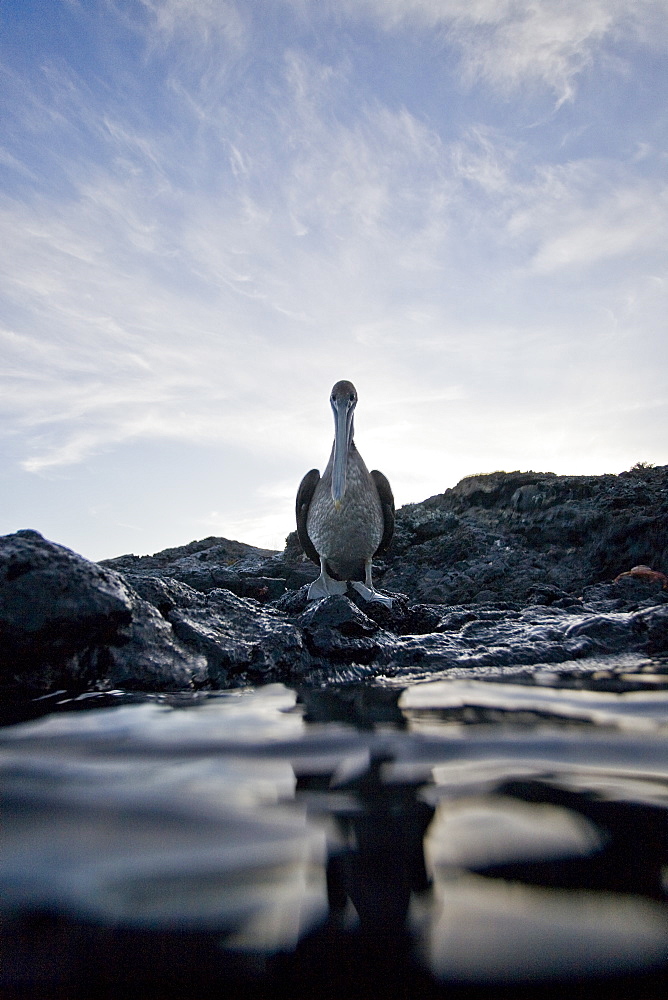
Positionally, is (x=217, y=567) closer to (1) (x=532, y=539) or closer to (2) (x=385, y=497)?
(2) (x=385, y=497)

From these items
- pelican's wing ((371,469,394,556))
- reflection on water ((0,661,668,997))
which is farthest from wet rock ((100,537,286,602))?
reflection on water ((0,661,668,997))

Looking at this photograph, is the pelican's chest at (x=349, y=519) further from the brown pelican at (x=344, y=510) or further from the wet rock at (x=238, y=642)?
the wet rock at (x=238, y=642)

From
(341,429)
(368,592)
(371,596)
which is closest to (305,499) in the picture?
(341,429)

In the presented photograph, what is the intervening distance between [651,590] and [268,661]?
5.10 m

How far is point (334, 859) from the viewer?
3.24 feet

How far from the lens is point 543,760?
1.54m

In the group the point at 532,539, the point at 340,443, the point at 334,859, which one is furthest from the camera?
the point at 532,539

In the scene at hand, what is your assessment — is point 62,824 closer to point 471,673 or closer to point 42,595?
point 42,595

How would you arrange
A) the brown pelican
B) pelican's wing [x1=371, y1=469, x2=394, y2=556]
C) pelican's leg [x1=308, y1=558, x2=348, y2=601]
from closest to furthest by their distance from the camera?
the brown pelican < pelican's leg [x1=308, y1=558, x2=348, y2=601] < pelican's wing [x1=371, y1=469, x2=394, y2=556]

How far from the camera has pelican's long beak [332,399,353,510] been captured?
6.36 m

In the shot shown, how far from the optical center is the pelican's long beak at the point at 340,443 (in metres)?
6.36

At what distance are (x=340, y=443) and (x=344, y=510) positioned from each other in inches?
31.4

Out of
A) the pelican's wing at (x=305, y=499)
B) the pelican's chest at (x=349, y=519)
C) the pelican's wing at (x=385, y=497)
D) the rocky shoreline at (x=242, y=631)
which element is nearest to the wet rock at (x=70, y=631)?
the rocky shoreline at (x=242, y=631)

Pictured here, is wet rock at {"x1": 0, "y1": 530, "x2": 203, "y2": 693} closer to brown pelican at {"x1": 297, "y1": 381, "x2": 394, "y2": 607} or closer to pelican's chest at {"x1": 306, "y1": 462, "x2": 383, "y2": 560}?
brown pelican at {"x1": 297, "y1": 381, "x2": 394, "y2": 607}
